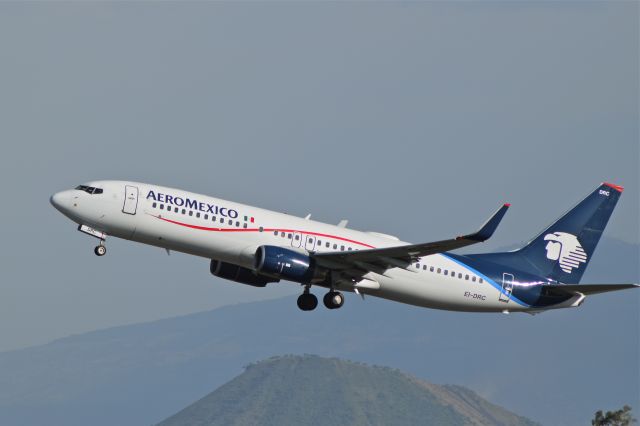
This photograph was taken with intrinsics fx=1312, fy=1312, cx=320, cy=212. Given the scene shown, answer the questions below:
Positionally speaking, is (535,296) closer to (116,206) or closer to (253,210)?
(253,210)

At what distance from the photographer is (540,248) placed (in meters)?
80.4

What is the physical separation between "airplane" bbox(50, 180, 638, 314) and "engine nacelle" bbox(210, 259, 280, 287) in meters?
0.06

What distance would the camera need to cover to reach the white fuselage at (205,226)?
223ft

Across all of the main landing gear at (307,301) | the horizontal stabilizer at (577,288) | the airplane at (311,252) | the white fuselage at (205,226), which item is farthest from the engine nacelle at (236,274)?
the horizontal stabilizer at (577,288)

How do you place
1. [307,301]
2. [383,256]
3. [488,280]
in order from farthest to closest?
[488,280] → [307,301] → [383,256]

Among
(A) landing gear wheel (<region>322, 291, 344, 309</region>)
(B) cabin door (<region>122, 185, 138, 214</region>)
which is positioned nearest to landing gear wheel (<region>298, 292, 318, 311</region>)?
(A) landing gear wheel (<region>322, 291, 344, 309</region>)

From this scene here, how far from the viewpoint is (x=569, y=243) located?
267 feet

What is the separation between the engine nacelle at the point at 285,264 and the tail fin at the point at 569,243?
12828 millimetres

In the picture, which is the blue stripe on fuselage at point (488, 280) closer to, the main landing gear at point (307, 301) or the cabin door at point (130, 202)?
the main landing gear at point (307, 301)

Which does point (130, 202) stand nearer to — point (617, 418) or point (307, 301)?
point (307, 301)

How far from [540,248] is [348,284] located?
14.8 meters

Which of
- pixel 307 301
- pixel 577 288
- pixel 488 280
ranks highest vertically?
pixel 577 288

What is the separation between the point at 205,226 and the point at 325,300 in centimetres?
874

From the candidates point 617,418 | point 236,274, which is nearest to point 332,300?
point 236,274
